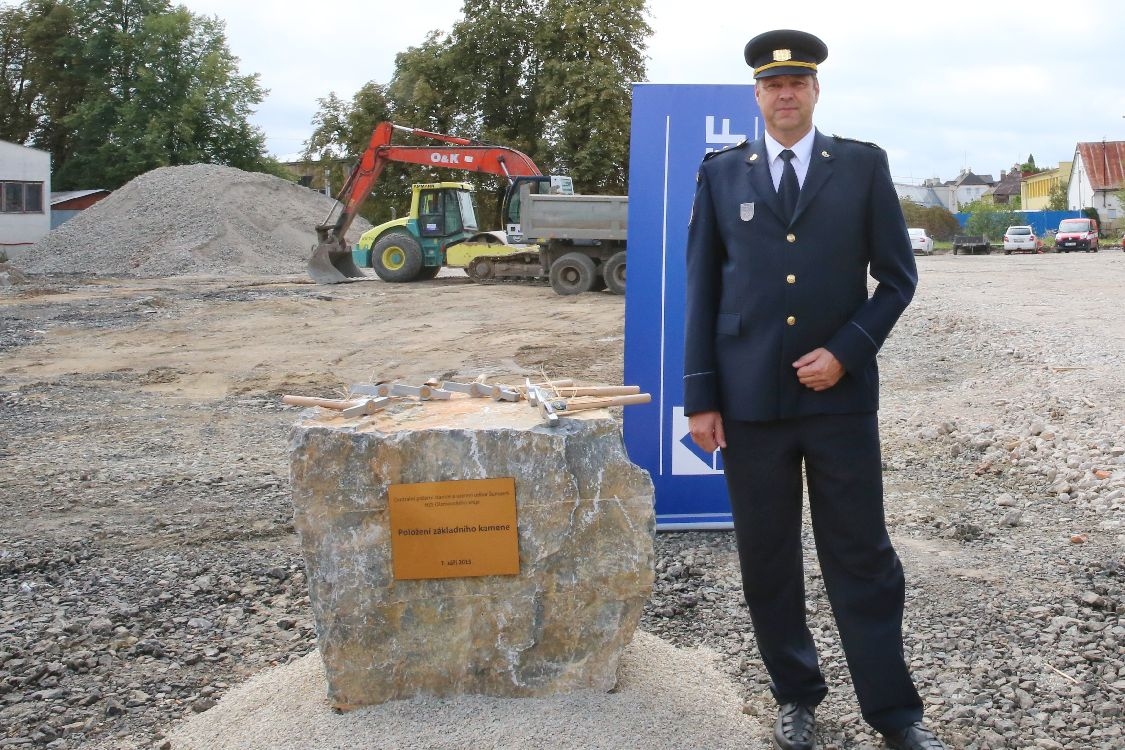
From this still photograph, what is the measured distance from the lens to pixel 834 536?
119 inches

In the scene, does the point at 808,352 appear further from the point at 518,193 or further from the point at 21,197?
the point at 21,197

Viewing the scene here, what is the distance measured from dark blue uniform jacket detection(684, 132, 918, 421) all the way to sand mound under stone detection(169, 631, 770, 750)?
94 cm

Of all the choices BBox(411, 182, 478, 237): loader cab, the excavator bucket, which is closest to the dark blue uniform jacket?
BBox(411, 182, 478, 237): loader cab

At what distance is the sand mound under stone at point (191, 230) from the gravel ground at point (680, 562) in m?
22.0

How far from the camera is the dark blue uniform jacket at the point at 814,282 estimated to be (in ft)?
9.66

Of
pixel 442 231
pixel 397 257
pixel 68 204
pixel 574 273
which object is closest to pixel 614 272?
pixel 574 273

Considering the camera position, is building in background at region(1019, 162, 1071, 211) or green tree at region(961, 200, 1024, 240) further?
building in background at region(1019, 162, 1071, 211)

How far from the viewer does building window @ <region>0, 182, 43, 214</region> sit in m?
41.2

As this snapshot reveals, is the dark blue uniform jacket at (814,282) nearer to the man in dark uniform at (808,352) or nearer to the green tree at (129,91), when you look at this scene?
the man in dark uniform at (808,352)

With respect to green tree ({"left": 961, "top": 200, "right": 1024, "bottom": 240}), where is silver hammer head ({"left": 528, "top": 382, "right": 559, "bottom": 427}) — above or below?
below

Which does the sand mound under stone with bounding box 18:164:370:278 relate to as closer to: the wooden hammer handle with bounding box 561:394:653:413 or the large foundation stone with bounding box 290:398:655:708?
the wooden hammer handle with bounding box 561:394:653:413

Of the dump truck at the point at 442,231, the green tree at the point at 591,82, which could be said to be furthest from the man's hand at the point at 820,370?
the green tree at the point at 591,82

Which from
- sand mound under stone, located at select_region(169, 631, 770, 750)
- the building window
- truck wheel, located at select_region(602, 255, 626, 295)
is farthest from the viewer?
the building window

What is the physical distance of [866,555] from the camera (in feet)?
9.78
